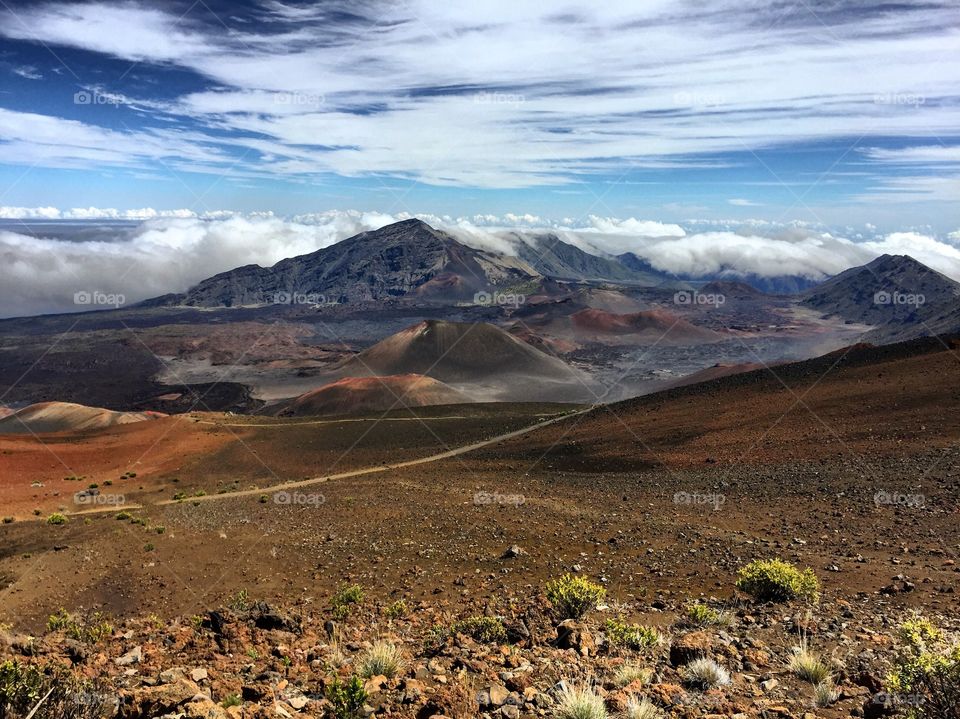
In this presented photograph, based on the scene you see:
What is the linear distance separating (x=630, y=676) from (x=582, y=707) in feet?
4.18

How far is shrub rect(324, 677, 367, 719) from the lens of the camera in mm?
5523

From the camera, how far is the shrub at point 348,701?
5523 mm

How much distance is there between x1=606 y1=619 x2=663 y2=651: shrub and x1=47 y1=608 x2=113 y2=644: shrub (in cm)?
755

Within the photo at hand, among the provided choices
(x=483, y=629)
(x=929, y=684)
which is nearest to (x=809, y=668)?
(x=929, y=684)

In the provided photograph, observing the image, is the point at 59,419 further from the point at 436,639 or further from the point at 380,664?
the point at 380,664

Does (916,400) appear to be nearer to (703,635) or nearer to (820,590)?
(820,590)

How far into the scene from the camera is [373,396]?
75.8 metres

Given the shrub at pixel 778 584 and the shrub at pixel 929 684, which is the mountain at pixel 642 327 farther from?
the shrub at pixel 929 684

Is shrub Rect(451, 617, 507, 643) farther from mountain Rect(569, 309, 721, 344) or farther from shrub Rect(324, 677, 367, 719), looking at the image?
mountain Rect(569, 309, 721, 344)

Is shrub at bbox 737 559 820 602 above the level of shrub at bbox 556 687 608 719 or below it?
below

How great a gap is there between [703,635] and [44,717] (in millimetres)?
7186

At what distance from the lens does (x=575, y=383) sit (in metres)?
99.1

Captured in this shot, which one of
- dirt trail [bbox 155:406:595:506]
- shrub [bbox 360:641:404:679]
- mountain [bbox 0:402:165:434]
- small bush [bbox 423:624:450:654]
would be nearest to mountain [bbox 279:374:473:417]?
mountain [bbox 0:402:165:434]

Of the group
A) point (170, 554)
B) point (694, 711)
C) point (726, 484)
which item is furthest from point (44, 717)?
point (726, 484)
